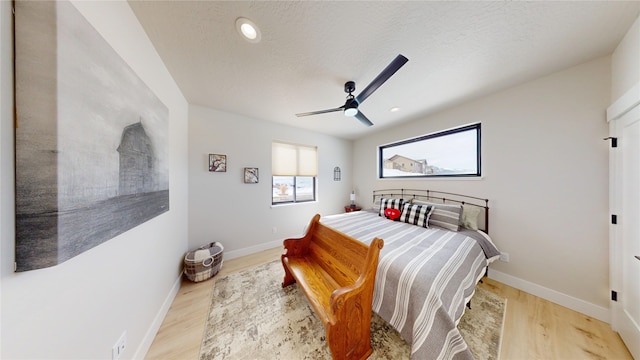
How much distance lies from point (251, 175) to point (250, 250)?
53.0 inches

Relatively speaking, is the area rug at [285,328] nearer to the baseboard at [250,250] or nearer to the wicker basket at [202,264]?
the wicker basket at [202,264]

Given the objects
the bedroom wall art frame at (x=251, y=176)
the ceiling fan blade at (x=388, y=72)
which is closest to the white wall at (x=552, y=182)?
the ceiling fan blade at (x=388, y=72)

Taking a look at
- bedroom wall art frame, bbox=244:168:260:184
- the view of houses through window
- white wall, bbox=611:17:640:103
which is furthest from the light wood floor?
white wall, bbox=611:17:640:103

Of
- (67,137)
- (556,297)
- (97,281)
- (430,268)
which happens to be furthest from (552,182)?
(97,281)

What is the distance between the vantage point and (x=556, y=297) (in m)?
1.84

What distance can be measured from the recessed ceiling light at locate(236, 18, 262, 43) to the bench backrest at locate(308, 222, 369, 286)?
6.15ft

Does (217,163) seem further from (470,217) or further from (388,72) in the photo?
(470,217)

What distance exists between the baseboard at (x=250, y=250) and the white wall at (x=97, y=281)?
0.92 m

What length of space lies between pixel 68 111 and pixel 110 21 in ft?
2.51

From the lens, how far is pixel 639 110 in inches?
50.2

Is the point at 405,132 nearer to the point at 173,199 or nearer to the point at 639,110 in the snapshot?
the point at 639,110

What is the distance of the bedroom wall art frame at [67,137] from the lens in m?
0.61

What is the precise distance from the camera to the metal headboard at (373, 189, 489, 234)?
2340 mm

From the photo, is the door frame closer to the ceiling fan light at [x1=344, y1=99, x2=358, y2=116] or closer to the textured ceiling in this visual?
the textured ceiling
